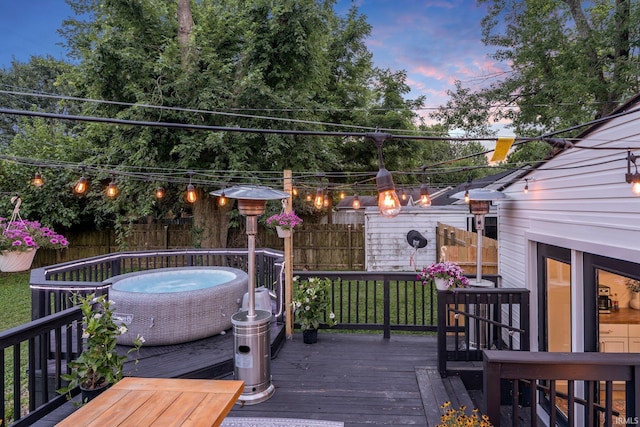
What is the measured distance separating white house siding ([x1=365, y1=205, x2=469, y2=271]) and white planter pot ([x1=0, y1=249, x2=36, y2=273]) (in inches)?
332

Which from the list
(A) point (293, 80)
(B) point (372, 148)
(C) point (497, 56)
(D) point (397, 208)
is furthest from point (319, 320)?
(C) point (497, 56)

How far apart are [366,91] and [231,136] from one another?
6165 mm

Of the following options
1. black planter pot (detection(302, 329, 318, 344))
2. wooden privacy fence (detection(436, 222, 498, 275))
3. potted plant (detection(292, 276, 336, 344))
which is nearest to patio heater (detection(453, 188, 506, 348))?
wooden privacy fence (detection(436, 222, 498, 275))

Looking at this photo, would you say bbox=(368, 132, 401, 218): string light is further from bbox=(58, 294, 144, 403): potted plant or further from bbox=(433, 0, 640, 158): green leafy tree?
bbox=(433, 0, 640, 158): green leafy tree

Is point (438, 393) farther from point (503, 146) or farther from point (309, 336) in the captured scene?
point (503, 146)

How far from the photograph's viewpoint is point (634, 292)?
2689mm

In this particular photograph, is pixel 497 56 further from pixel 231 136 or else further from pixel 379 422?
pixel 379 422

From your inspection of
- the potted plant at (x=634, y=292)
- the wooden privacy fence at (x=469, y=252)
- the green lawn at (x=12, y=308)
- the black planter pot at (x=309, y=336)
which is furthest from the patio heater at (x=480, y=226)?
the green lawn at (x=12, y=308)

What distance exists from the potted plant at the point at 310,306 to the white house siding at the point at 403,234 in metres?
6.20

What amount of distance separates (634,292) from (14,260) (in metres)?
6.17

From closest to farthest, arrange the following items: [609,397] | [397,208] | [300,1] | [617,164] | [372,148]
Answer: [609,397] < [397,208] < [617,164] < [300,1] < [372,148]

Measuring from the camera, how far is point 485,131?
10.1 metres

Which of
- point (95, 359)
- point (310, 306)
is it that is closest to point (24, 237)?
point (95, 359)

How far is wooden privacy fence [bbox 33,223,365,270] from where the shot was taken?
12.1 m
